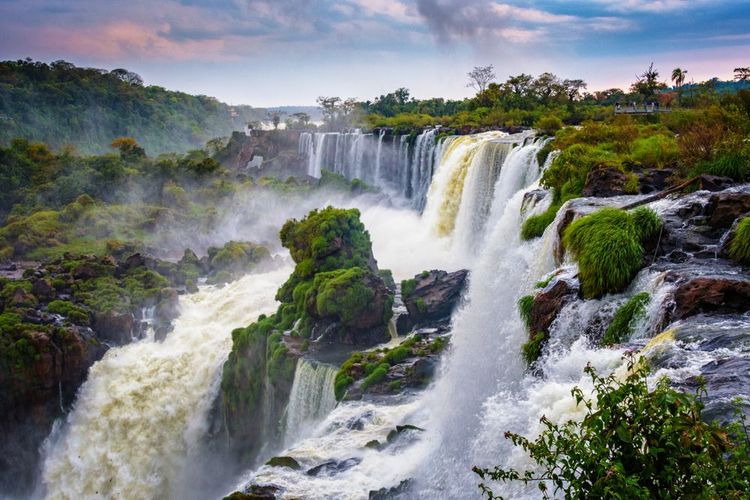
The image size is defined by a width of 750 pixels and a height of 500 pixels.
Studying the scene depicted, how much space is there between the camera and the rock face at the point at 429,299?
20.9m

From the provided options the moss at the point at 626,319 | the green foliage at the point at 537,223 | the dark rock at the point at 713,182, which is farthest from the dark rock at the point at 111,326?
the moss at the point at 626,319

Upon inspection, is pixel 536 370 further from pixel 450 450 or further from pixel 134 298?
pixel 134 298

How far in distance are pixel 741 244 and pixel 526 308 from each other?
10.9 feet

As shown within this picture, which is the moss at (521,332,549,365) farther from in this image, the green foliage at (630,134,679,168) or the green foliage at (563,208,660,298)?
the green foliage at (630,134,679,168)

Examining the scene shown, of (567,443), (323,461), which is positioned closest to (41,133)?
(323,461)

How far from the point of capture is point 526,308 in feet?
36.3

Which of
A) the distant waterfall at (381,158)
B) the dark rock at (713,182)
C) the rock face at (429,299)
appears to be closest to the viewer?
the dark rock at (713,182)

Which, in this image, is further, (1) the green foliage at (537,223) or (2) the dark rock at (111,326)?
(2) the dark rock at (111,326)

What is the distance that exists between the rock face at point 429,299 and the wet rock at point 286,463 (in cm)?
898

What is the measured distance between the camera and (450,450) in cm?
969

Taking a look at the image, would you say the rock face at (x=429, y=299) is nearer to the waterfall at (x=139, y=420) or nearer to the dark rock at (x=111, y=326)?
the waterfall at (x=139, y=420)

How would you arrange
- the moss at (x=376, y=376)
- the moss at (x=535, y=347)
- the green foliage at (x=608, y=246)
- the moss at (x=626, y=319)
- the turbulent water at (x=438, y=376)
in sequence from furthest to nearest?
the moss at (x=376, y=376), the moss at (x=535, y=347), the green foliage at (x=608, y=246), the moss at (x=626, y=319), the turbulent water at (x=438, y=376)

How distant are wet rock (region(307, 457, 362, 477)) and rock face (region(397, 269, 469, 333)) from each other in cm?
900

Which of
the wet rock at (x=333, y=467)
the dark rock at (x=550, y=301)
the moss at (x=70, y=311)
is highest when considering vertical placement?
the dark rock at (x=550, y=301)
